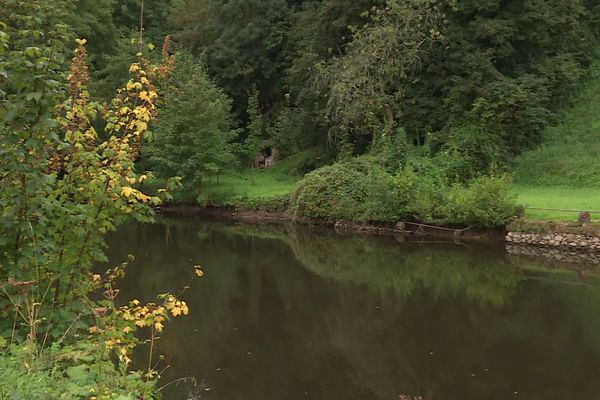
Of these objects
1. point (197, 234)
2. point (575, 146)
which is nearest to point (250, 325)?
point (197, 234)

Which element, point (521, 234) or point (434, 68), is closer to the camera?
point (521, 234)

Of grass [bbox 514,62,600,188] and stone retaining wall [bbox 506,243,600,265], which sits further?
grass [bbox 514,62,600,188]

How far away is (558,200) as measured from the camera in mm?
21828

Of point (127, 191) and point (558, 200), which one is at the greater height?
point (127, 191)

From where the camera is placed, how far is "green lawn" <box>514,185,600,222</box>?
1933cm

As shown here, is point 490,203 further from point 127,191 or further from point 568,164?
point 127,191

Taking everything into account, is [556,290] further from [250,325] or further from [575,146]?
[575,146]

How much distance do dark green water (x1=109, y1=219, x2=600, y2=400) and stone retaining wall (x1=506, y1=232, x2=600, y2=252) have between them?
3.51 feet

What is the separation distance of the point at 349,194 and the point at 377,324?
12.5 m

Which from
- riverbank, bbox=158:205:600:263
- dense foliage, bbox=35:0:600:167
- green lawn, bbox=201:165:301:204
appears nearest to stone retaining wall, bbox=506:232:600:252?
riverbank, bbox=158:205:600:263

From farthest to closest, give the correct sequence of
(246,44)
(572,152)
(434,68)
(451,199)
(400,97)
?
(246,44) < (400,97) < (434,68) < (572,152) < (451,199)

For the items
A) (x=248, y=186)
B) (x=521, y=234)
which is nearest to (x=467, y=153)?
(x=521, y=234)

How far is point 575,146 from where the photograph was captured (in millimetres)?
27297

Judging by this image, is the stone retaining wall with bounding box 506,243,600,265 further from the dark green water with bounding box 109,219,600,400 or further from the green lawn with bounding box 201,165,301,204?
the green lawn with bounding box 201,165,301,204
